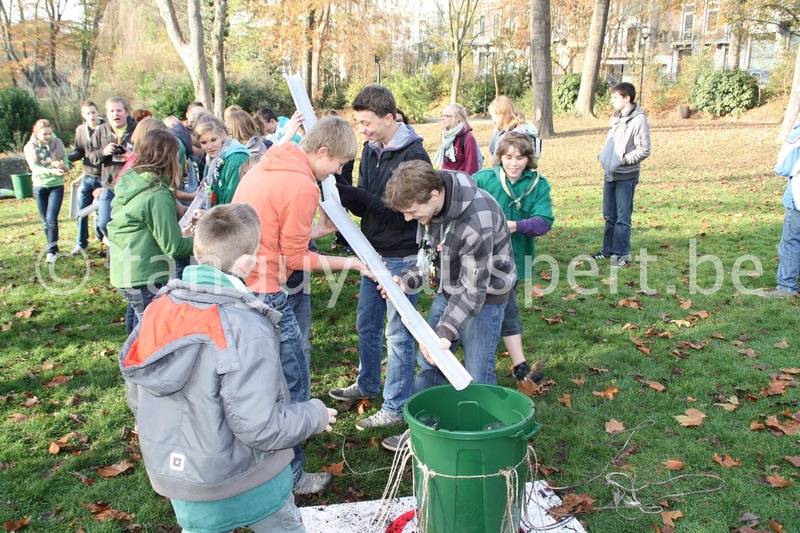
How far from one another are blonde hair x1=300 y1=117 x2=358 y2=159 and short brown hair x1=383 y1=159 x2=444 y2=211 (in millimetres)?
342

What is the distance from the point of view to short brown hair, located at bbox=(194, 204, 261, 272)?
7.53 ft

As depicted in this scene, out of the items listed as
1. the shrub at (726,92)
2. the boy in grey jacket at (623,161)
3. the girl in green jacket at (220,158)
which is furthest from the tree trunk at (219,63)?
the shrub at (726,92)

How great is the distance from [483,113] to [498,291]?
110 ft

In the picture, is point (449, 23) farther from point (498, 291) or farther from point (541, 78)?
point (498, 291)

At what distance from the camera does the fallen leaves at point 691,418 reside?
4246 mm

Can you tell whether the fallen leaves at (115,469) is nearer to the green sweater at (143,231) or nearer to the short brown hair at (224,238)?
the green sweater at (143,231)

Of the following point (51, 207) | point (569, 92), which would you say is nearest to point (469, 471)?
point (51, 207)

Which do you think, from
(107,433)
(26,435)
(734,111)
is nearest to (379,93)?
(107,433)

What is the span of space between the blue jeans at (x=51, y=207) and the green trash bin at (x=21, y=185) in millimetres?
6940

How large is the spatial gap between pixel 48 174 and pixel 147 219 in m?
5.34

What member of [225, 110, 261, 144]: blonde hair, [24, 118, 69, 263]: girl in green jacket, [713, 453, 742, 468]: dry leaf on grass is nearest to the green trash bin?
[24, 118, 69, 263]: girl in green jacket

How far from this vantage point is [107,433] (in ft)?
14.0

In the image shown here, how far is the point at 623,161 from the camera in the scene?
780 cm

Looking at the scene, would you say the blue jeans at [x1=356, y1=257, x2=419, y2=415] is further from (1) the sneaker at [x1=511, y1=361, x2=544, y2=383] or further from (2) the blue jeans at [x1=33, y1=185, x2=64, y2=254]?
(2) the blue jeans at [x1=33, y1=185, x2=64, y2=254]
